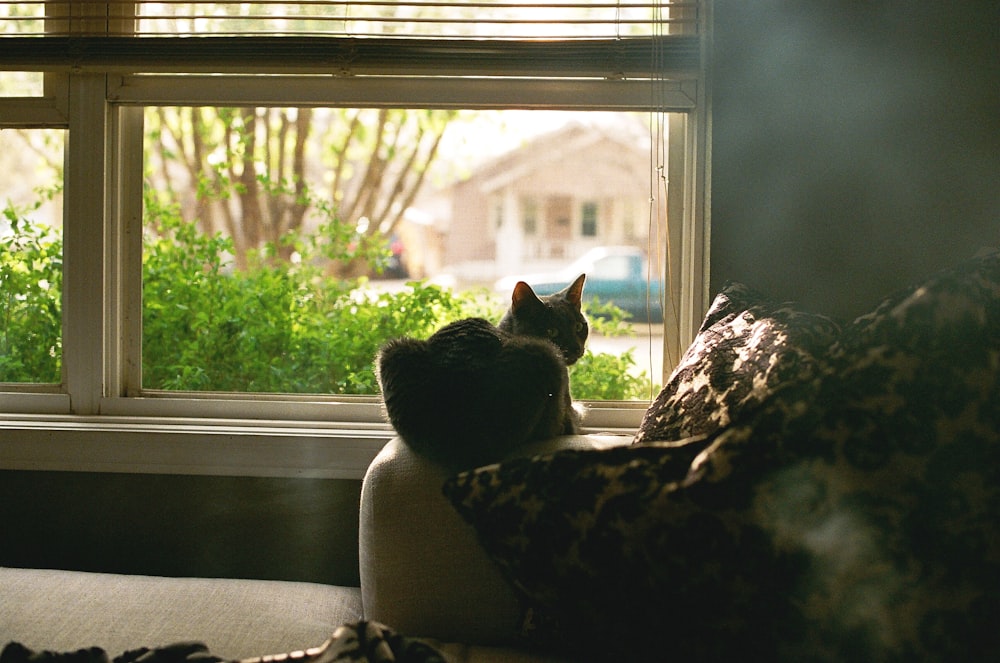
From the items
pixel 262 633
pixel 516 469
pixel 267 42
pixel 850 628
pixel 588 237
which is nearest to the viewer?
pixel 850 628

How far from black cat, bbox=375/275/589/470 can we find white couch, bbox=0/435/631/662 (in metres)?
0.05

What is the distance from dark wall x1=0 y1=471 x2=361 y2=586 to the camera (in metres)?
1.87

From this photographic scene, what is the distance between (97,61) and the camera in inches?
72.5

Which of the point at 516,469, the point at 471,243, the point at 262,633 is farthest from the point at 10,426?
the point at 516,469

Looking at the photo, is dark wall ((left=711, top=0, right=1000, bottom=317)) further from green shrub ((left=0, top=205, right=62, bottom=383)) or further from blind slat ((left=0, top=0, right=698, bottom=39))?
green shrub ((left=0, top=205, right=62, bottom=383))

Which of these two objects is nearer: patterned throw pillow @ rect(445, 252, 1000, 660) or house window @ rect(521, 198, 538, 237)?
patterned throw pillow @ rect(445, 252, 1000, 660)

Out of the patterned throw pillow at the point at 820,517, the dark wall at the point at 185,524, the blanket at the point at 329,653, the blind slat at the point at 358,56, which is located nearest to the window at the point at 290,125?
the blind slat at the point at 358,56

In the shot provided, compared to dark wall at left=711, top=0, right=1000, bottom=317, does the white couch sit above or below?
below

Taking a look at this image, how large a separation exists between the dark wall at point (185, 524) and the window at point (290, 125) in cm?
13

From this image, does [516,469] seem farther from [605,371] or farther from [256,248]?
[256,248]

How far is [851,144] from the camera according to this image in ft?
5.65

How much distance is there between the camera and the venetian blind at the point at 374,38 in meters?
1.80

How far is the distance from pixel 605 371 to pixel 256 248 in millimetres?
933

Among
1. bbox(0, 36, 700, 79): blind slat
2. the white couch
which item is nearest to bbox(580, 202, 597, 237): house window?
bbox(0, 36, 700, 79): blind slat
